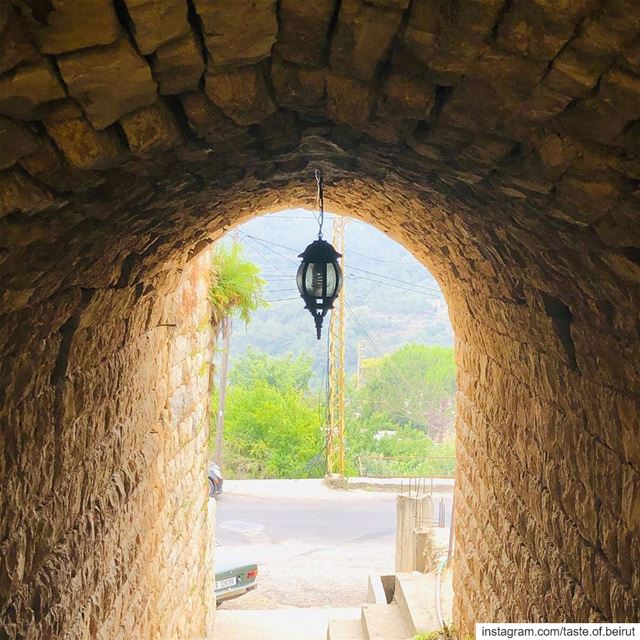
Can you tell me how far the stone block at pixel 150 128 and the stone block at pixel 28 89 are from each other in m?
0.21

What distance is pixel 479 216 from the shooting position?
2574 mm

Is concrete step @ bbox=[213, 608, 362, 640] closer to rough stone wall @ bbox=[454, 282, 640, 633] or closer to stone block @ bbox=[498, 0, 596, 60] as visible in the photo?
rough stone wall @ bbox=[454, 282, 640, 633]

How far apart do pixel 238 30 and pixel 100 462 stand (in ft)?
7.58

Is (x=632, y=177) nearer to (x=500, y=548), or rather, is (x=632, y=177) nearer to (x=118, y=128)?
(x=118, y=128)

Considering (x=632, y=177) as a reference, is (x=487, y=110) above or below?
above

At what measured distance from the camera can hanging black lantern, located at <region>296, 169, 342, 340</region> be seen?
3.71m

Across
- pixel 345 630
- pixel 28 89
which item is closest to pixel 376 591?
pixel 345 630

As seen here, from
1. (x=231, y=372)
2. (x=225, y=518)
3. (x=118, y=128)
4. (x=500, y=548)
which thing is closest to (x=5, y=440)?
(x=118, y=128)

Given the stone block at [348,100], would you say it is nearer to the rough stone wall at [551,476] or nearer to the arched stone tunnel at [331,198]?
the arched stone tunnel at [331,198]

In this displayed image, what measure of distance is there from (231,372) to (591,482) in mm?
34473

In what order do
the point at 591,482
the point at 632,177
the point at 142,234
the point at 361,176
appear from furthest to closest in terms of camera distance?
the point at 361,176, the point at 142,234, the point at 591,482, the point at 632,177

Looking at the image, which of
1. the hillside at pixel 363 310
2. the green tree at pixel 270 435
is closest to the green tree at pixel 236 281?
the green tree at pixel 270 435

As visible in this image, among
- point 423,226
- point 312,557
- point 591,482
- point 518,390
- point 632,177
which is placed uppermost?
point 423,226

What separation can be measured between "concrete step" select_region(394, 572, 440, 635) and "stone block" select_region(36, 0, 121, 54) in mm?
5208
